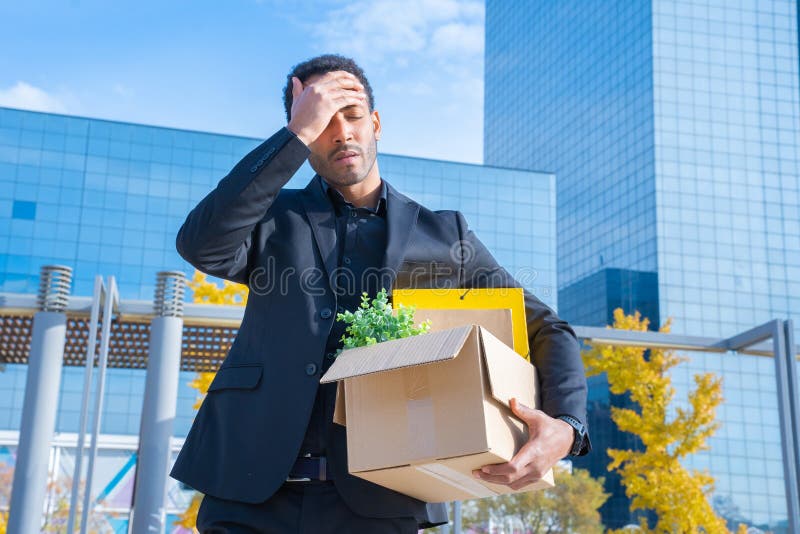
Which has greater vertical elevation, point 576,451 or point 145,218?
point 145,218

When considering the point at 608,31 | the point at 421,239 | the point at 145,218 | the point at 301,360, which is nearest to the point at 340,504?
the point at 301,360

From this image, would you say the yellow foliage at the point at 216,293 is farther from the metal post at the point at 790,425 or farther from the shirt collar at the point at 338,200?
the shirt collar at the point at 338,200

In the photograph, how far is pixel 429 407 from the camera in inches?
66.5

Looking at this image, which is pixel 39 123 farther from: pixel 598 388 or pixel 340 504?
pixel 340 504

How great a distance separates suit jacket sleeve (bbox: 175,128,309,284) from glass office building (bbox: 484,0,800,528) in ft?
168

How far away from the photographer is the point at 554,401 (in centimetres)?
192

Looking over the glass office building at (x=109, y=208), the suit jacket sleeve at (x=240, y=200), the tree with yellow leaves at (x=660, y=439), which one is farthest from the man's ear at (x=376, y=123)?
the glass office building at (x=109, y=208)

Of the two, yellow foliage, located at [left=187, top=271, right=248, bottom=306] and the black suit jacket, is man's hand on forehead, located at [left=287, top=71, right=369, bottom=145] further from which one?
yellow foliage, located at [left=187, top=271, right=248, bottom=306]

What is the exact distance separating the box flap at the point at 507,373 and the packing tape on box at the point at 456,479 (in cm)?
17

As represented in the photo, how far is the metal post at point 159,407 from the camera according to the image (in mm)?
6078

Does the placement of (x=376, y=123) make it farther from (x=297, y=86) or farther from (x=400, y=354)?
(x=400, y=354)

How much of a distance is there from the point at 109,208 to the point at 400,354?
46.3 meters

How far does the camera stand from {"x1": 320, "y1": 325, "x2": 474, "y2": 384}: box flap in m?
1.58

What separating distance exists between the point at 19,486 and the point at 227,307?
1817 mm
